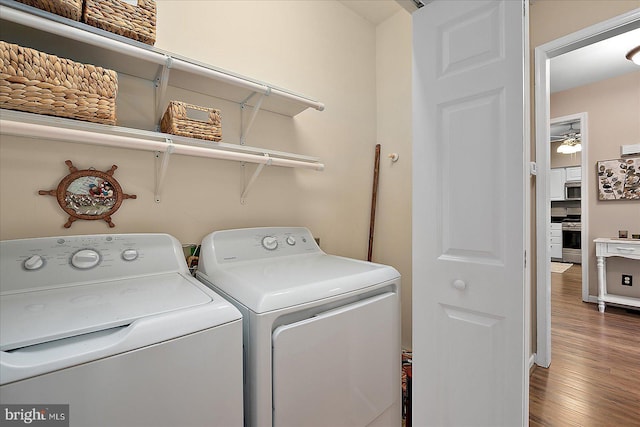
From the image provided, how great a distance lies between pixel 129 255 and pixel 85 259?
144 mm

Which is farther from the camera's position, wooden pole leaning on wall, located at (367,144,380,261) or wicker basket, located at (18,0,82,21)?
wooden pole leaning on wall, located at (367,144,380,261)

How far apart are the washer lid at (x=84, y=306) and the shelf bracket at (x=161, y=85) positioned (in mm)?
807

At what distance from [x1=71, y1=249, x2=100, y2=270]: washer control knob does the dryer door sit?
0.78 m

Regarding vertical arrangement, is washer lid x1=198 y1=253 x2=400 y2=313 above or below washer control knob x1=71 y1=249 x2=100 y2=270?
below

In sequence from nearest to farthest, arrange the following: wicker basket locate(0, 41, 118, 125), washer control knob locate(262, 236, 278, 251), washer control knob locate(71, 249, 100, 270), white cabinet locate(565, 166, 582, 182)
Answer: wicker basket locate(0, 41, 118, 125)
washer control knob locate(71, 249, 100, 270)
washer control knob locate(262, 236, 278, 251)
white cabinet locate(565, 166, 582, 182)

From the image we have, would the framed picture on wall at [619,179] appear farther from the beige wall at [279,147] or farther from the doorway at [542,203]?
the beige wall at [279,147]

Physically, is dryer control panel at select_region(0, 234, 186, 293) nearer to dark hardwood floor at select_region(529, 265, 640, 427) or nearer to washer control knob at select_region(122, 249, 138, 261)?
washer control knob at select_region(122, 249, 138, 261)

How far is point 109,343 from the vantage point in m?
0.71

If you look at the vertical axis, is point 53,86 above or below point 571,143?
below

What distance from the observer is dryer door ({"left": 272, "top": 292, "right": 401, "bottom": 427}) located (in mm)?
999

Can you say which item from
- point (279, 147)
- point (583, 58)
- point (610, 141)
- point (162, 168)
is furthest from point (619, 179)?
point (162, 168)

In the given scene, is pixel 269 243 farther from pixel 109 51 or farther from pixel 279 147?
pixel 109 51

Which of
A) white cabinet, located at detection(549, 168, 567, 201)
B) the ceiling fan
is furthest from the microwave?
the ceiling fan

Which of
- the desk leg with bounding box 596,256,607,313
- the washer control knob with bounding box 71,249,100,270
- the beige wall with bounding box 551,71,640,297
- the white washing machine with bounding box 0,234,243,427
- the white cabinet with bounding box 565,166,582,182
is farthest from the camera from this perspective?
the white cabinet with bounding box 565,166,582,182
